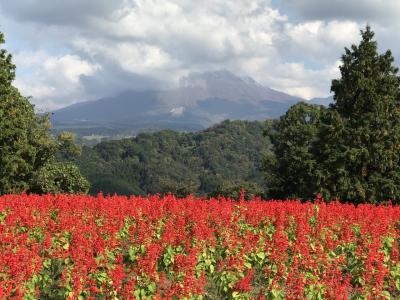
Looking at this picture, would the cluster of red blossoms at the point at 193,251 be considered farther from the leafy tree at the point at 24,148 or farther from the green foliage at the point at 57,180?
the green foliage at the point at 57,180

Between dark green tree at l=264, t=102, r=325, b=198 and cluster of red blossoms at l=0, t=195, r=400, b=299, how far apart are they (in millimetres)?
33044

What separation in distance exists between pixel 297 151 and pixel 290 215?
137 feet

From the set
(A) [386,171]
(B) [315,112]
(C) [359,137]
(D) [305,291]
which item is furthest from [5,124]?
(B) [315,112]

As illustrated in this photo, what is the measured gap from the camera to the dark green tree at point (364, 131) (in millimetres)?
40188

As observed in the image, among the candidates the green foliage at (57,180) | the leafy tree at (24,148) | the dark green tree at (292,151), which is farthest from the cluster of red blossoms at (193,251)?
the dark green tree at (292,151)

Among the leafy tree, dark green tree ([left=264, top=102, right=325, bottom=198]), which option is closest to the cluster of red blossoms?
the leafy tree

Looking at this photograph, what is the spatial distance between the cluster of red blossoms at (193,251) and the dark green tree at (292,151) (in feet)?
108

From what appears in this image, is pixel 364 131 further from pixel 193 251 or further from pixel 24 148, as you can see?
pixel 193 251

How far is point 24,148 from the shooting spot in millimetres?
41656

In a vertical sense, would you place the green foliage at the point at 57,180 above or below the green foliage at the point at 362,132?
below

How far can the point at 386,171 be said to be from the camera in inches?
1622

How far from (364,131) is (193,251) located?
3363cm

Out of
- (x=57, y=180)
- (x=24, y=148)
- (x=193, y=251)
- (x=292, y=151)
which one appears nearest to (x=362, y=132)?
(x=292, y=151)

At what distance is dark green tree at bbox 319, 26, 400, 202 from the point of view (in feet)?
132
